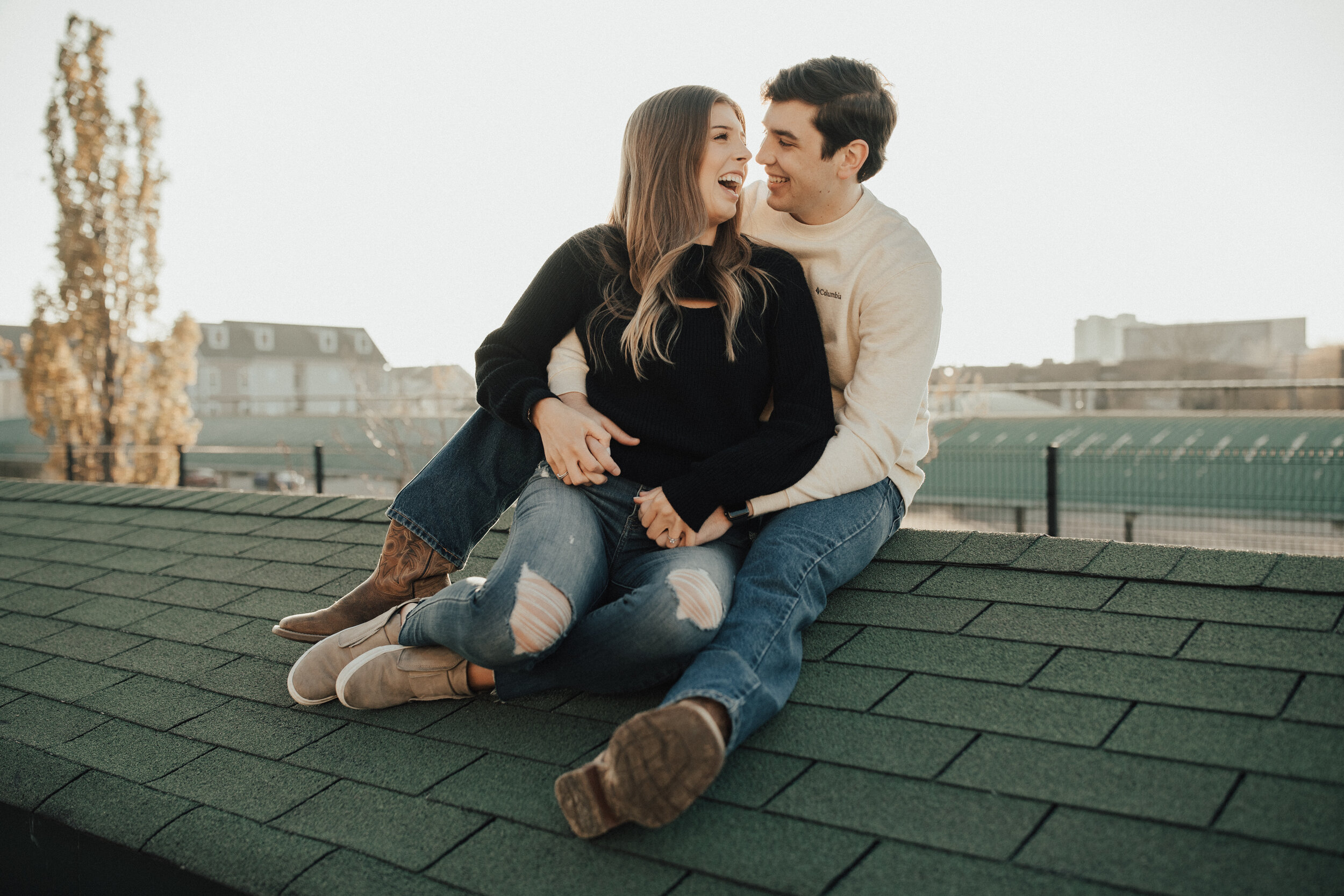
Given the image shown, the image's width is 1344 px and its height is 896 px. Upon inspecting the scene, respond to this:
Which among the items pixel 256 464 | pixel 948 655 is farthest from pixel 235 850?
pixel 256 464

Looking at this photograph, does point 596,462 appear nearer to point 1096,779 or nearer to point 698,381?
point 698,381

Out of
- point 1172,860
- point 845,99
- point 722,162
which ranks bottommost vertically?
point 1172,860

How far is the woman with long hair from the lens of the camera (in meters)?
1.48

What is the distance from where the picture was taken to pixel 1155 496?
13.1m

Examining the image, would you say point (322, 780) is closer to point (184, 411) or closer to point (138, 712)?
point (138, 712)

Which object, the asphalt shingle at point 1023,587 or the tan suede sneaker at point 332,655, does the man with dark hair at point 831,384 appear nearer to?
the asphalt shingle at point 1023,587

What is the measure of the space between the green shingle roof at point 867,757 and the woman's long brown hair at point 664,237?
2.16ft

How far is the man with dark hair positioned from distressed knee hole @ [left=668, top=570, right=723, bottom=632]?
3 centimetres

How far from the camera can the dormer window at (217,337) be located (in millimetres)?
39406

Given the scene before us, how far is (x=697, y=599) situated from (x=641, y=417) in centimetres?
46

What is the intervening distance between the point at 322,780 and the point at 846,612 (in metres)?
0.99

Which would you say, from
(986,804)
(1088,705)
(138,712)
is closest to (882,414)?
(1088,705)

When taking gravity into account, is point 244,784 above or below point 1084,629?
below

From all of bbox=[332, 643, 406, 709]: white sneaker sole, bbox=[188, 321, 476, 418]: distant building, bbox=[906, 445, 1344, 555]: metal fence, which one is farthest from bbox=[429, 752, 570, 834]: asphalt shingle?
bbox=[188, 321, 476, 418]: distant building
